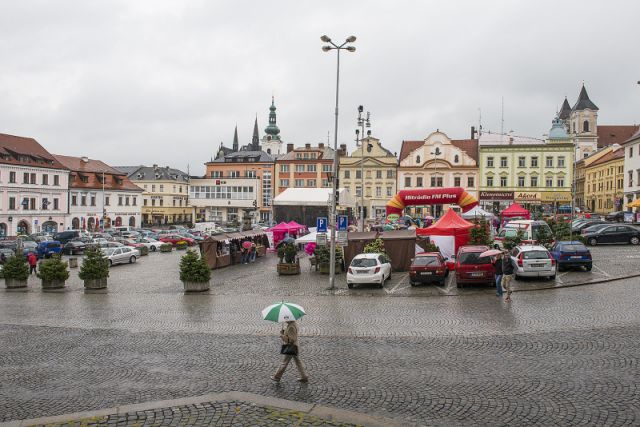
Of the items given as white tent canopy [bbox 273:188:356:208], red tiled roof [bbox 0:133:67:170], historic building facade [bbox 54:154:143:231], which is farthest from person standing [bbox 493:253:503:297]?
historic building facade [bbox 54:154:143:231]

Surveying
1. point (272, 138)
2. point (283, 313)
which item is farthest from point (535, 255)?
point (272, 138)

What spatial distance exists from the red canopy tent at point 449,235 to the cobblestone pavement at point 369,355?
315 inches

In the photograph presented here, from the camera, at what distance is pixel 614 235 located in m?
36.0

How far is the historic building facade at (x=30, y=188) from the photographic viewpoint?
63.8 metres

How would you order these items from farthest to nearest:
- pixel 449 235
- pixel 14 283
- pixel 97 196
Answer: pixel 97 196
pixel 449 235
pixel 14 283

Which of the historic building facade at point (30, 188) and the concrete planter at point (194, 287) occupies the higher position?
the historic building facade at point (30, 188)

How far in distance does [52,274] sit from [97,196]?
54617 millimetres

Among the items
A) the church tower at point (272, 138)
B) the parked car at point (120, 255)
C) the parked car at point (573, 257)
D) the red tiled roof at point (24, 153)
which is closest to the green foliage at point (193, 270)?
the parked car at point (120, 255)

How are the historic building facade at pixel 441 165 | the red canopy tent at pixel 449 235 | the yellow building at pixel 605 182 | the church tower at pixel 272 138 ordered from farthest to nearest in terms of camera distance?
the church tower at pixel 272 138, the historic building facade at pixel 441 165, the yellow building at pixel 605 182, the red canopy tent at pixel 449 235

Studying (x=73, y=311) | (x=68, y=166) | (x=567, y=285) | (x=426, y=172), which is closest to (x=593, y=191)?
(x=426, y=172)

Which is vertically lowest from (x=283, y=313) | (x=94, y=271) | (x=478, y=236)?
(x=94, y=271)

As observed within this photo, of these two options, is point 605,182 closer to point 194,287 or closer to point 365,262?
point 365,262

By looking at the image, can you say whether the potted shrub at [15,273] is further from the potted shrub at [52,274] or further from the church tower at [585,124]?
the church tower at [585,124]

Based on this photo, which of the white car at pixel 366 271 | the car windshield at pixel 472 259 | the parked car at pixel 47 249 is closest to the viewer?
the car windshield at pixel 472 259
